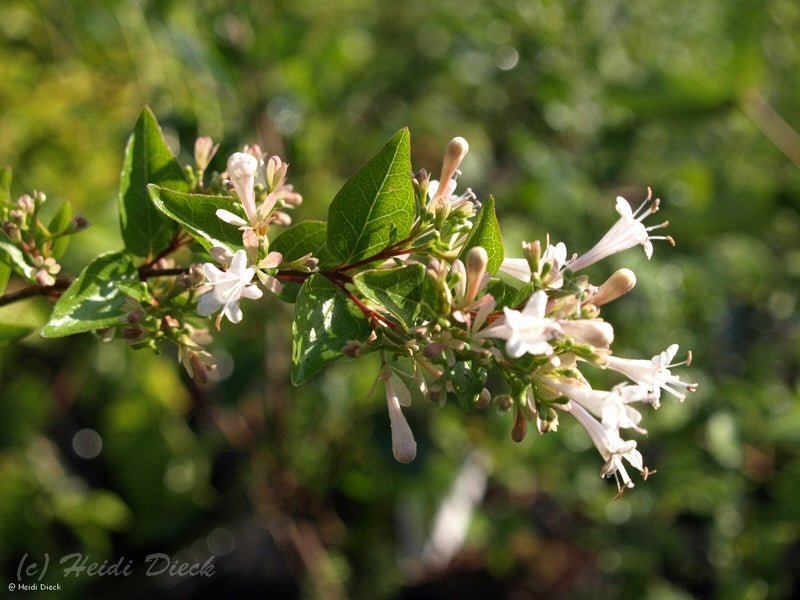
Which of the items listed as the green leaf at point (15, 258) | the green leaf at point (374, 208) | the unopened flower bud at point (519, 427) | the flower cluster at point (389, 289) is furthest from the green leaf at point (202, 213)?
the unopened flower bud at point (519, 427)

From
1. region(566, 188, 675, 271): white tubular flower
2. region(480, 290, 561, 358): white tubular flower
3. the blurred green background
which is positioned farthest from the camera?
the blurred green background

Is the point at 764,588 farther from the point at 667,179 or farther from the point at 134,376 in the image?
the point at 134,376

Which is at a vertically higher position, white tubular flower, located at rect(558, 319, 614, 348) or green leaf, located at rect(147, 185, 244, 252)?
green leaf, located at rect(147, 185, 244, 252)

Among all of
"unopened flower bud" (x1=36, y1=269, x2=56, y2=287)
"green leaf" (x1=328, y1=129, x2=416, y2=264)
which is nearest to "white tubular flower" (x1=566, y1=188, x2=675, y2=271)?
"green leaf" (x1=328, y1=129, x2=416, y2=264)

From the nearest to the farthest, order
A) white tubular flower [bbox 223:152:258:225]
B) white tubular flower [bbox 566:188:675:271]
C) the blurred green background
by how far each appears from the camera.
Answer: white tubular flower [bbox 223:152:258:225] < white tubular flower [bbox 566:188:675:271] < the blurred green background

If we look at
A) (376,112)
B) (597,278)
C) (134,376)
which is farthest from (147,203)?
(376,112)

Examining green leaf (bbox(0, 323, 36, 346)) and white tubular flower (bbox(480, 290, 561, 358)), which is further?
green leaf (bbox(0, 323, 36, 346))

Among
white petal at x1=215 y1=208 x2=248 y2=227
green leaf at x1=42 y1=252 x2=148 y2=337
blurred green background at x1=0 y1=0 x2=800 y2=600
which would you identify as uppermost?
white petal at x1=215 y1=208 x2=248 y2=227

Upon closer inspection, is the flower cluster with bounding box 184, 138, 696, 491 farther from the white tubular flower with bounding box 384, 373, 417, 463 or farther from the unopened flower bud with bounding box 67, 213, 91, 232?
the unopened flower bud with bounding box 67, 213, 91, 232
